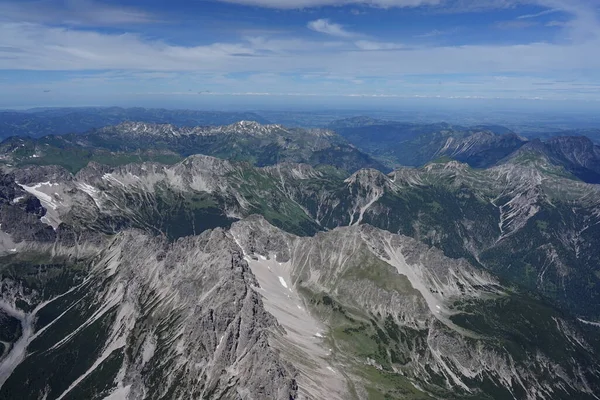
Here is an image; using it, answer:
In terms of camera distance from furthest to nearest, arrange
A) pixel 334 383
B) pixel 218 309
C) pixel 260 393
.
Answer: pixel 218 309 < pixel 334 383 < pixel 260 393

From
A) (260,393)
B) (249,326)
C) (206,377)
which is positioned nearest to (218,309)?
(249,326)

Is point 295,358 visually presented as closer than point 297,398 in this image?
No

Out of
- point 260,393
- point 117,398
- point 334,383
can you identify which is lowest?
point 117,398

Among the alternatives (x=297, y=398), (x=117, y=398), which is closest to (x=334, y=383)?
(x=297, y=398)

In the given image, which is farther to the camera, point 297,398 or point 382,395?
point 382,395

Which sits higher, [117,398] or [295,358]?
[295,358]

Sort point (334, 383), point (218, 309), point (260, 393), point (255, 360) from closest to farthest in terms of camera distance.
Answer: point (260, 393)
point (255, 360)
point (334, 383)
point (218, 309)

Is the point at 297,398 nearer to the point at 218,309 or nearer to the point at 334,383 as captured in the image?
the point at 334,383

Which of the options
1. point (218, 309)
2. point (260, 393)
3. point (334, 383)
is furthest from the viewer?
point (218, 309)

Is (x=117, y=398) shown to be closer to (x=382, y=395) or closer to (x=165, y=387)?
(x=165, y=387)
